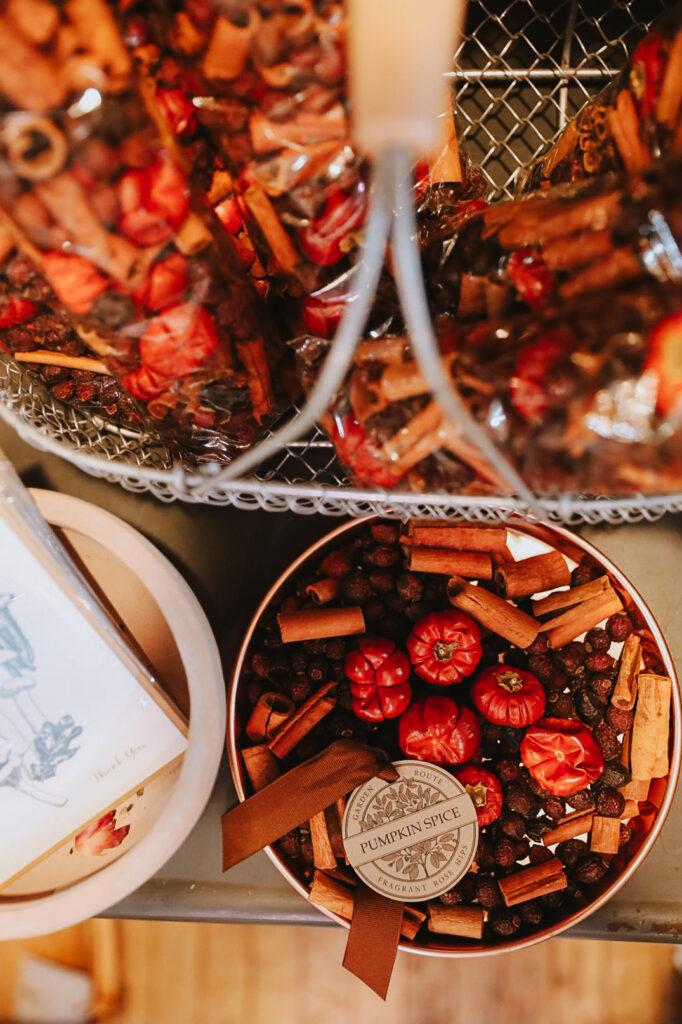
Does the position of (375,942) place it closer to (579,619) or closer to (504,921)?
(504,921)

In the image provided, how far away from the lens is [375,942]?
78 centimetres

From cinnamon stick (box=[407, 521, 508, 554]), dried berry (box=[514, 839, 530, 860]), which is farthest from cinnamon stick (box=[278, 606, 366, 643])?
dried berry (box=[514, 839, 530, 860])

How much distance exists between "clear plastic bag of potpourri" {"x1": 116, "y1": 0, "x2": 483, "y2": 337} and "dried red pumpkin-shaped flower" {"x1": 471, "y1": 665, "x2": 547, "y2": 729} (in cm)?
45

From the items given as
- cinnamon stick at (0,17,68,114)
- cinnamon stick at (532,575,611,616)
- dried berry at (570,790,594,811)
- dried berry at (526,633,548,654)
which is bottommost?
dried berry at (570,790,594,811)

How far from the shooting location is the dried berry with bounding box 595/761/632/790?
2.69ft

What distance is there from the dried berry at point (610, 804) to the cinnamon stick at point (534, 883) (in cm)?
8

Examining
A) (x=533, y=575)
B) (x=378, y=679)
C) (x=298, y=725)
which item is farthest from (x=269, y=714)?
(x=533, y=575)

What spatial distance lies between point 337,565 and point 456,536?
0.48 ft

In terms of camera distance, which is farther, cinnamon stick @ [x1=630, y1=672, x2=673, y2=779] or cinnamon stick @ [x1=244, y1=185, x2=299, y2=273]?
cinnamon stick @ [x1=630, y1=672, x2=673, y2=779]

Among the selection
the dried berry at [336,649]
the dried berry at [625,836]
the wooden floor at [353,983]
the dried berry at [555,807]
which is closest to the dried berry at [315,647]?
the dried berry at [336,649]

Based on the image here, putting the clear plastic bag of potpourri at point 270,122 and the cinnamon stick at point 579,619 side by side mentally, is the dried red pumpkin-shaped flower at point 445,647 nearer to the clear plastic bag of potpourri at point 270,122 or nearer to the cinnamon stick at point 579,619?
the cinnamon stick at point 579,619

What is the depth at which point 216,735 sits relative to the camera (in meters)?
0.83

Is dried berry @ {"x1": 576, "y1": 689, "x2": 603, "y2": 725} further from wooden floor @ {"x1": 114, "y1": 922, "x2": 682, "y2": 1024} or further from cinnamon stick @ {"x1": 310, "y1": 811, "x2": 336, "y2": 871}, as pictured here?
wooden floor @ {"x1": 114, "y1": 922, "x2": 682, "y2": 1024}

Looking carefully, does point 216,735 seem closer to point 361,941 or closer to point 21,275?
point 361,941
